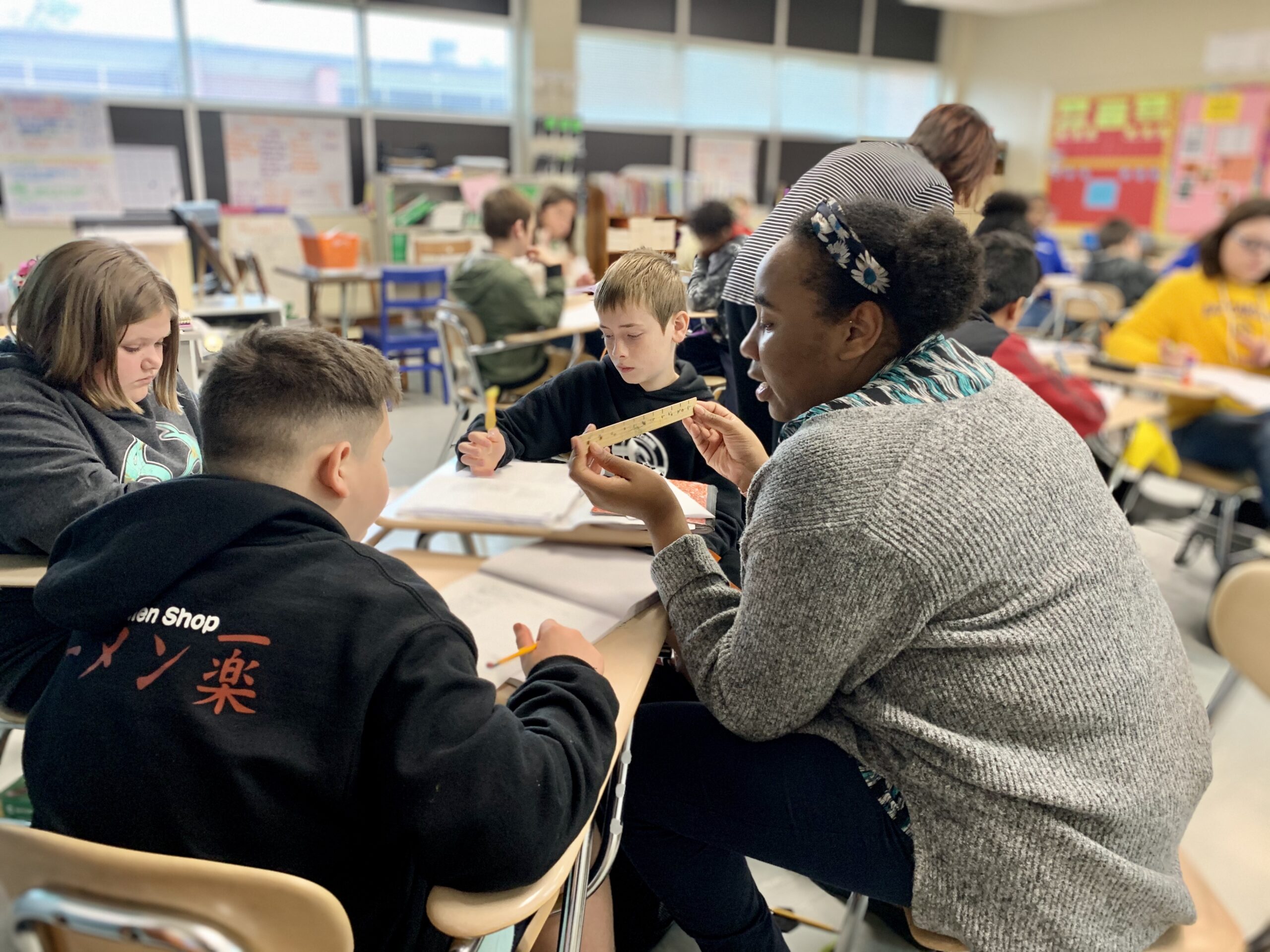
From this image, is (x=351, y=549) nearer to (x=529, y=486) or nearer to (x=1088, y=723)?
(x=529, y=486)

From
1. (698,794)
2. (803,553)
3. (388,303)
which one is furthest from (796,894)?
(388,303)

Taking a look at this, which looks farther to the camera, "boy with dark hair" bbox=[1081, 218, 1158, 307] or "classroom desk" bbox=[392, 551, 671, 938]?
"boy with dark hair" bbox=[1081, 218, 1158, 307]

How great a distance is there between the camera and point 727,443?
3.79 ft

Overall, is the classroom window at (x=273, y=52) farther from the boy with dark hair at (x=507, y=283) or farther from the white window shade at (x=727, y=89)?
the boy with dark hair at (x=507, y=283)

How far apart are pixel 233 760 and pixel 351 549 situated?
193 millimetres

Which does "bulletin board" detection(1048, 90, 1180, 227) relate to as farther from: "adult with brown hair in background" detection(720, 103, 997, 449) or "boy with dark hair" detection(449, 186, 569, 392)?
"adult with brown hair in background" detection(720, 103, 997, 449)

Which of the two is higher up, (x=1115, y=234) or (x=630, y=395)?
(x=1115, y=234)

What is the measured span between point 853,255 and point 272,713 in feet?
2.40

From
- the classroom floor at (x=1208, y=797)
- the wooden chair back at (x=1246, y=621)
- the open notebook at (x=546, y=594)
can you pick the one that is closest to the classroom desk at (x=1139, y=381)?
the classroom floor at (x=1208, y=797)

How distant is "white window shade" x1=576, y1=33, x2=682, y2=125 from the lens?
7074 millimetres

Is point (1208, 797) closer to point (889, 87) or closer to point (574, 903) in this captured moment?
point (574, 903)

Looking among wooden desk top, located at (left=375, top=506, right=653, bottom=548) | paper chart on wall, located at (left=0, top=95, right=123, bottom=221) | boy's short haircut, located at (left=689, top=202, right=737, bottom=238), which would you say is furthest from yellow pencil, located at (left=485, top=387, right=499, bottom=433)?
paper chart on wall, located at (left=0, top=95, right=123, bottom=221)

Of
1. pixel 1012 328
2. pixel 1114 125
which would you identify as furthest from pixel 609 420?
pixel 1114 125

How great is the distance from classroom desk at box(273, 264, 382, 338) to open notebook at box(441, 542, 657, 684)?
0.39 metres
